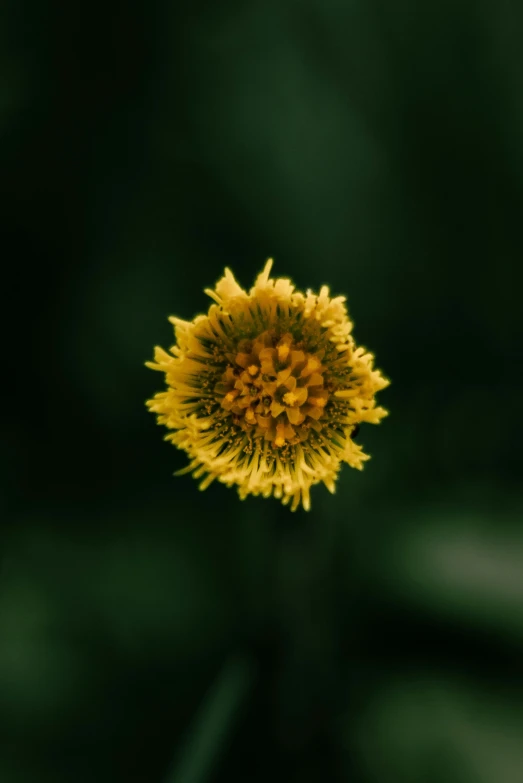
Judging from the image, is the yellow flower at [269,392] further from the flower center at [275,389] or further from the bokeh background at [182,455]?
the bokeh background at [182,455]

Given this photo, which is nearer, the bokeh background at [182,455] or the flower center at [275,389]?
the flower center at [275,389]

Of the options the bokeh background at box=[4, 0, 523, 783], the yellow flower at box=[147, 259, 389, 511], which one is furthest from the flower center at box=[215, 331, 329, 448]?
the bokeh background at box=[4, 0, 523, 783]

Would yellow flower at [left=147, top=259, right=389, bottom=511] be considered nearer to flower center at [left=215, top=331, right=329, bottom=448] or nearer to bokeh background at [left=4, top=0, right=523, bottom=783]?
flower center at [left=215, top=331, right=329, bottom=448]

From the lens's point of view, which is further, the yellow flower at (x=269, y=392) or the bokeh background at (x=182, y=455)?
the bokeh background at (x=182, y=455)

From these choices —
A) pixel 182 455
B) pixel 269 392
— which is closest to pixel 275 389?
pixel 269 392

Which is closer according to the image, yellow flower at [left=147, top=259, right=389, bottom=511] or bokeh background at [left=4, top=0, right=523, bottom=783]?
yellow flower at [left=147, top=259, right=389, bottom=511]

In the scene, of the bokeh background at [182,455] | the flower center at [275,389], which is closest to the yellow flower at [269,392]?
the flower center at [275,389]

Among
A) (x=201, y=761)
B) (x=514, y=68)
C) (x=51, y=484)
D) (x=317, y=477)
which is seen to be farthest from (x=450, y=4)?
(x=201, y=761)
